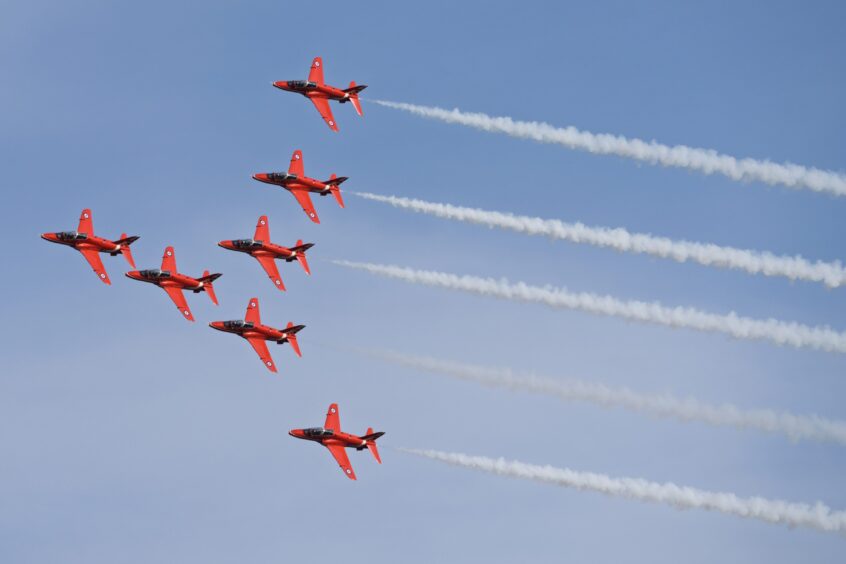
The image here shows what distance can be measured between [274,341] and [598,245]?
27.4m

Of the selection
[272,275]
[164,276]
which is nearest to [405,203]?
[272,275]

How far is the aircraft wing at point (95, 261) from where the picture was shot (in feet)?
410

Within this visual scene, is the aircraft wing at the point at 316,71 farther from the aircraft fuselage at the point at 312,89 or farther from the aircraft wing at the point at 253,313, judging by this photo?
the aircraft wing at the point at 253,313

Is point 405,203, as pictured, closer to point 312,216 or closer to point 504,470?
point 312,216

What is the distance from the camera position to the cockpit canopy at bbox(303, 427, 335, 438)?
119625 millimetres

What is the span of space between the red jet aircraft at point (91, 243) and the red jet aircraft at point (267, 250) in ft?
26.8

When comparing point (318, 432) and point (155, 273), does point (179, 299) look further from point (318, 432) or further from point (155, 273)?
point (318, 432)

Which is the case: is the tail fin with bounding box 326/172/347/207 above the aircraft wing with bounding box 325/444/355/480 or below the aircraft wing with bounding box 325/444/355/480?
above

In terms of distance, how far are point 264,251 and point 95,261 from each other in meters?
13.7

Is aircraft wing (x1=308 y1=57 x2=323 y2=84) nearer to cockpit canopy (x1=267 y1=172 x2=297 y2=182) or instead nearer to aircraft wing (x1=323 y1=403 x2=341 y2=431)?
cockpit canopy (x1=267 y1=172 x2=297 y2=182)

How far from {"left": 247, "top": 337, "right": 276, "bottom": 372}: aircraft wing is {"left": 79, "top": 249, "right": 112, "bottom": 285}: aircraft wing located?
42.0 ft

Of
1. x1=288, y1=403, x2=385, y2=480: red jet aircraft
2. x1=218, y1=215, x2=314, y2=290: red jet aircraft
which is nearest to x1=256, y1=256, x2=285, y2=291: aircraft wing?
x1=218, y1=215, x2=314, y2=290: red jet aircraft

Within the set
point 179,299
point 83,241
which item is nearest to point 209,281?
point 179,299

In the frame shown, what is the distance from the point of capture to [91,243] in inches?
5012
